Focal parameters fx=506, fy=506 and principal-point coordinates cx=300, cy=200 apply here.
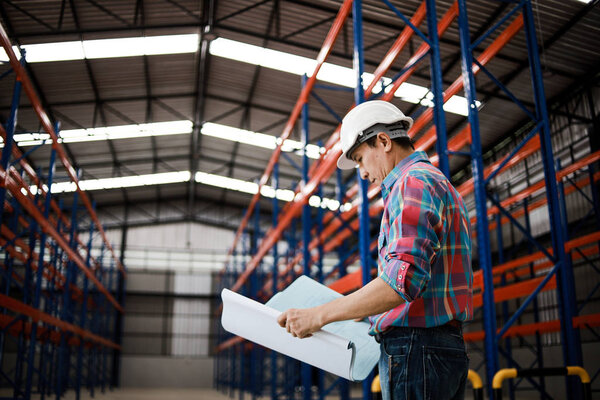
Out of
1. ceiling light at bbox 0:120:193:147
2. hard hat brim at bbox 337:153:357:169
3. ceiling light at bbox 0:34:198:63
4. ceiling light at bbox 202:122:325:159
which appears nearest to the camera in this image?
hard hat brim at bbox 337:153:357:169

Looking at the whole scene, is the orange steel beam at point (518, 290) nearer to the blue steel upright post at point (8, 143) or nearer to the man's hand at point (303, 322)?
the man's hand at point (303, 322)

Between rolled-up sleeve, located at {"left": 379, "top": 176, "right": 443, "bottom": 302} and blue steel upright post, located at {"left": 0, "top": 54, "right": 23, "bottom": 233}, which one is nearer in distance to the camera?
rolled-up sleeve, located at {"left": 379, "top": 176, "right": 443, "bottom": 302}

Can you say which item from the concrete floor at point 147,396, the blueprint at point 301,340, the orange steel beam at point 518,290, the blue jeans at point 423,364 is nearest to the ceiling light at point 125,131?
the concrete floor at point 147,396

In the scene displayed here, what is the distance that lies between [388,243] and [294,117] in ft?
35.0

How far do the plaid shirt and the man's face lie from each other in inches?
4.7

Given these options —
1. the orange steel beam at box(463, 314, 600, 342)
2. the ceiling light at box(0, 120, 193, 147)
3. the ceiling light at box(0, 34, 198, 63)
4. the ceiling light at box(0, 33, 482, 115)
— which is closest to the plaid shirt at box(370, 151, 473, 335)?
the orange steel beam at box(463, 314, 600, 342)

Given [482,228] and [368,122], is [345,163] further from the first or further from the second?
[482,228]

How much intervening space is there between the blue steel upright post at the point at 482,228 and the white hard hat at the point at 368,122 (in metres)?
3.29

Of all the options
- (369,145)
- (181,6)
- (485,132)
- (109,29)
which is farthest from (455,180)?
(369,145)

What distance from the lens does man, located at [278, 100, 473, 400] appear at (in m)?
1.79

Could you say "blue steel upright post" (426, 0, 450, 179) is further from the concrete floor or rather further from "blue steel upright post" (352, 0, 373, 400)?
the concrete floor

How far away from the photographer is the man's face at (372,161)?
7.27 feet

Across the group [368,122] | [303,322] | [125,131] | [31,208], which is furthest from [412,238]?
[125,131]

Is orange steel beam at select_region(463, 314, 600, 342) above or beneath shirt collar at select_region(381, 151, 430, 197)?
beneath
